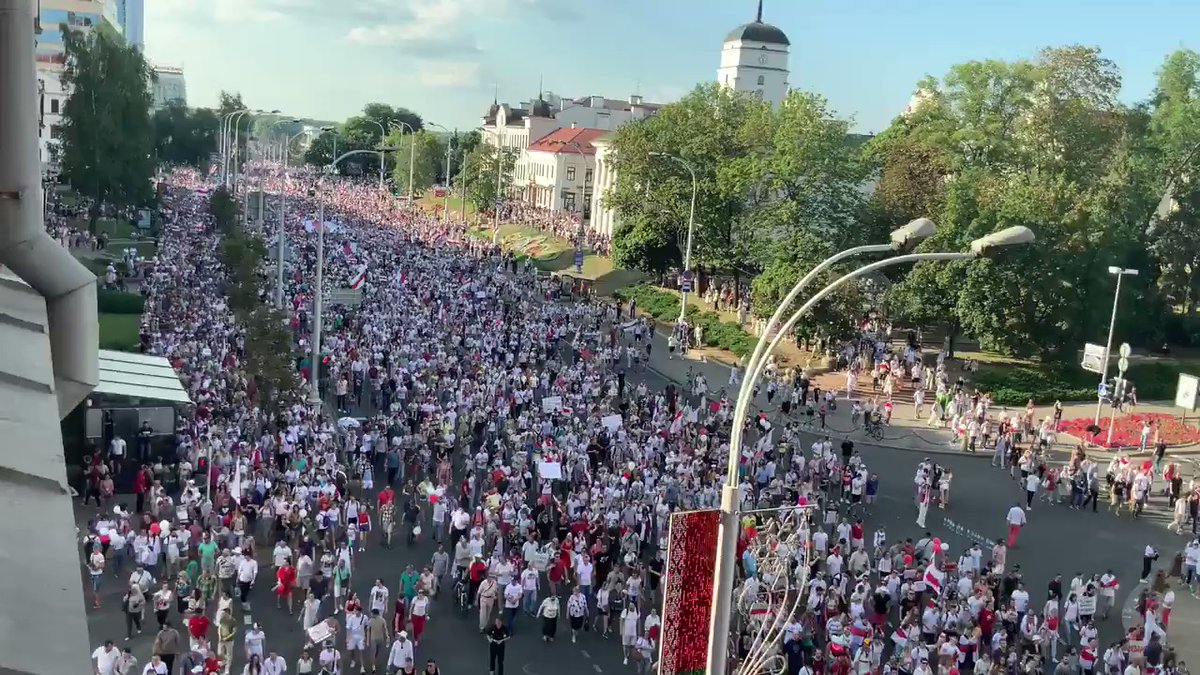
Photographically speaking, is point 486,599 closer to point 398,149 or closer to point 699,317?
point 699,317

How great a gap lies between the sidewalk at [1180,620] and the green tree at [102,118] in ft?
190

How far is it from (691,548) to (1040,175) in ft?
128

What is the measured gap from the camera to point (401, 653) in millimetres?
15141

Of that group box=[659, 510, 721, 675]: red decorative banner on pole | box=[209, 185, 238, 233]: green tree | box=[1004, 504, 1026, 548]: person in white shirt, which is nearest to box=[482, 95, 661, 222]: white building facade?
box=[209, 185, 238, 233]: green tree

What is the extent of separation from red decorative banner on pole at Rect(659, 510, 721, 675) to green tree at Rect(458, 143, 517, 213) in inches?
3319

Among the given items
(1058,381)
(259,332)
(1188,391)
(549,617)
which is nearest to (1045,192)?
(1058,381)

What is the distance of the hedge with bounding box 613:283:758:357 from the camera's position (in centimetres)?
4697

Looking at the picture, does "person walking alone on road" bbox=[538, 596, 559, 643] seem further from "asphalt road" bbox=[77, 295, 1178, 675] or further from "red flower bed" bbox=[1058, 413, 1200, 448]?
"red flower bed" bbox=[1058, 413, 1200, 448]

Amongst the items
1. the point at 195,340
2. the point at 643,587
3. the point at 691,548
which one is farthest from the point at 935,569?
the point at 195,340

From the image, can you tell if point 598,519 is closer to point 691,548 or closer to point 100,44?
point 691,548

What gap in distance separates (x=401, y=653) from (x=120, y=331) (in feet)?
91.9

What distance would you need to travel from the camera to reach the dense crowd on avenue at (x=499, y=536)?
16359 mm

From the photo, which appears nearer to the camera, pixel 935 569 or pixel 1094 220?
pixel 935 569

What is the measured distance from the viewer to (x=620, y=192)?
209 feet
